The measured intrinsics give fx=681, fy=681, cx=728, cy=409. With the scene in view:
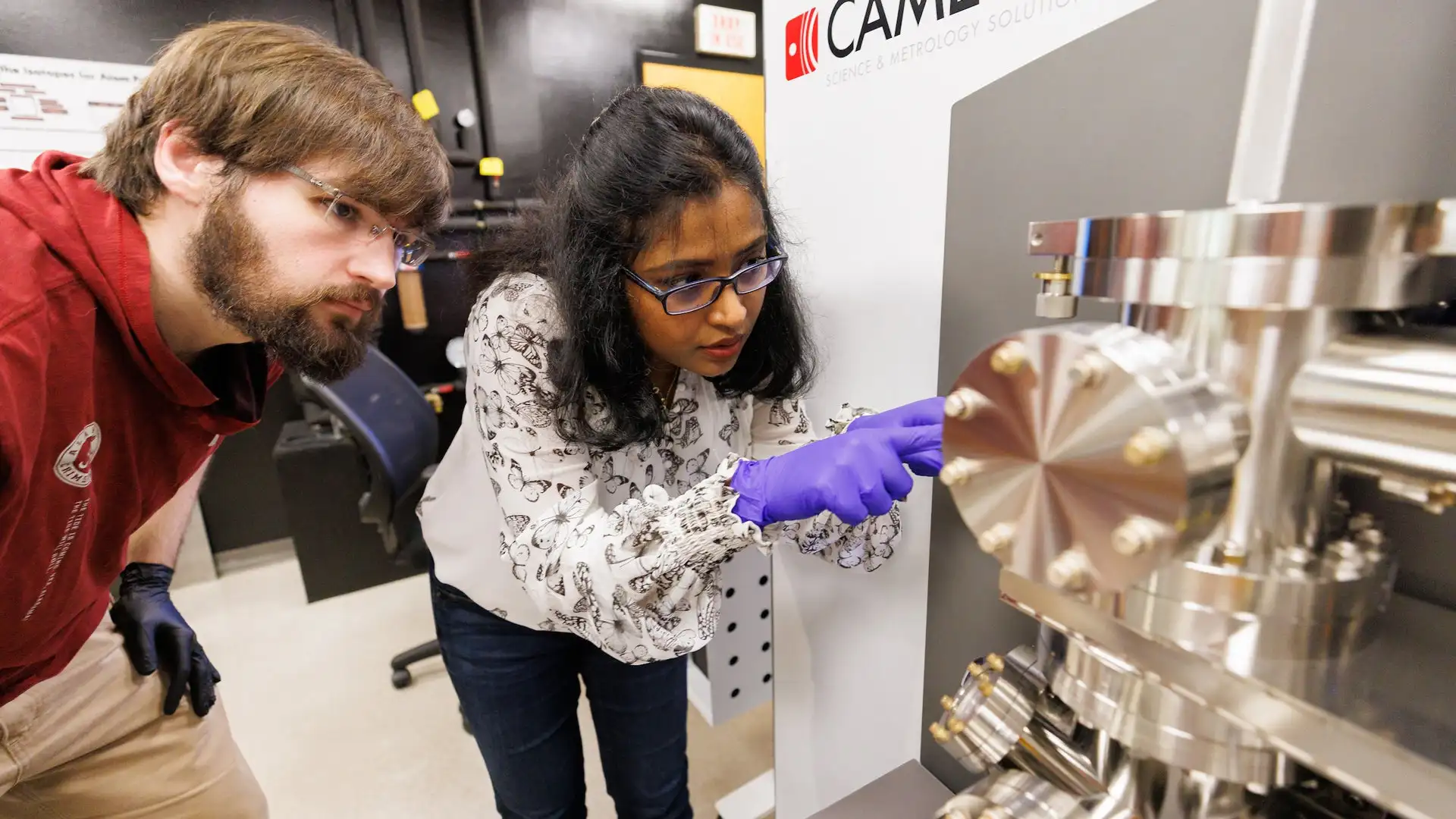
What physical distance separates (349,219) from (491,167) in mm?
1675

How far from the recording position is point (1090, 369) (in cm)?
24

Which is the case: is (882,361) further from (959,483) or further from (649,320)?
(959,483)

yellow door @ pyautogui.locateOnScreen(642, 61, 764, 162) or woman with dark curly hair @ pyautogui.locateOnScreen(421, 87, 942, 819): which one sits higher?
yellow door @ pyautogui.locateOnScreen(642, 61, 764, 162)

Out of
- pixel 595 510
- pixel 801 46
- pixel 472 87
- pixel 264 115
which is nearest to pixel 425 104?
pixel 472 87

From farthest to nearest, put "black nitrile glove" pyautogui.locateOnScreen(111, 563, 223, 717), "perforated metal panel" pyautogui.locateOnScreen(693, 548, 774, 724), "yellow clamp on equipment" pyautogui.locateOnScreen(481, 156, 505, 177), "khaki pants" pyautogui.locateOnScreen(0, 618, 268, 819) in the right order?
"yellow clamp on equipment" pyautogui.locateOnScreen(481, 156, 505, 177)
"perforated metal panel" pyautogui.locateOnScreen(693, 548, 774, 724)
"black nitrile glove" pyautogui.locateOnScreen(111, 563, 223, 717)
"khaki pants" pyautogui.locateOnScreen(0, 618, 268, 819)

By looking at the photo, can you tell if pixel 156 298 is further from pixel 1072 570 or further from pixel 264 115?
pixel 1072 570

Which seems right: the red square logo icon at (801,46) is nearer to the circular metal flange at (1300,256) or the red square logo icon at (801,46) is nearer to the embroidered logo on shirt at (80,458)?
the circular metal flange at (1300,256)

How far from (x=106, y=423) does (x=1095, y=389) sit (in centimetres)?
93

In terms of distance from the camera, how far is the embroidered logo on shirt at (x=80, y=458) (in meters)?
0.67

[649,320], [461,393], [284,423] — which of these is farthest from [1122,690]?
[284,423]

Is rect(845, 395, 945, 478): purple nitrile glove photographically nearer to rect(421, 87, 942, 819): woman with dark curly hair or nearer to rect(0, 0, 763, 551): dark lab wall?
rect(421, 87, 942, 819): woman with dark curly hair

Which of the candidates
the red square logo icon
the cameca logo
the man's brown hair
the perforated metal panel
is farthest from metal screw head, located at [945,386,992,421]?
the perforated metal panel

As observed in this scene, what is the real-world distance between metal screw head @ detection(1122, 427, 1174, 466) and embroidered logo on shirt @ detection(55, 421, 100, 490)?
0.89 m

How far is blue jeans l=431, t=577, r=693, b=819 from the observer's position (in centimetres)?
94
